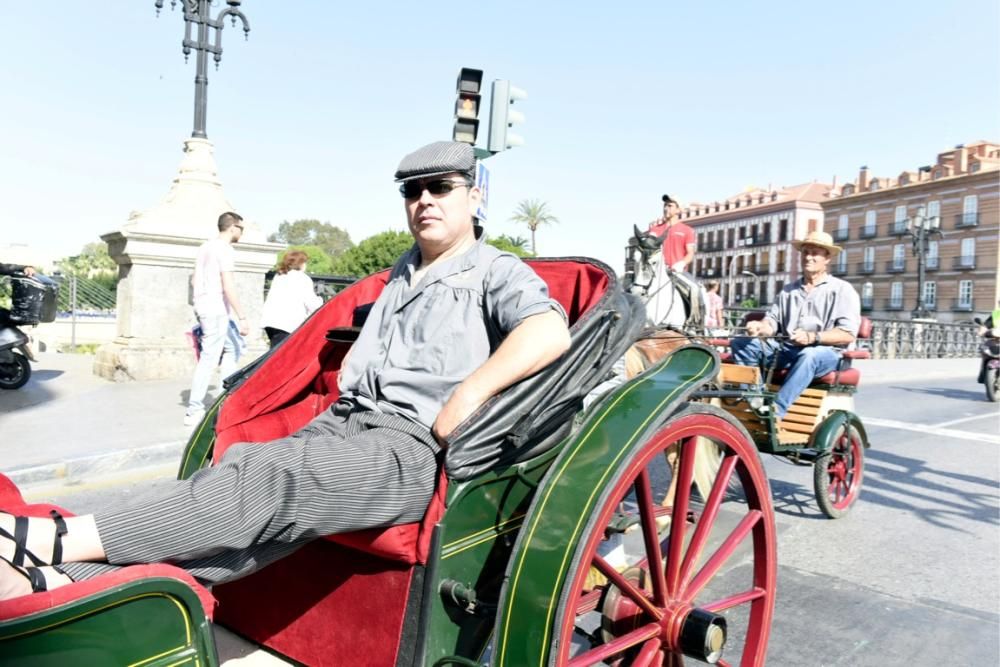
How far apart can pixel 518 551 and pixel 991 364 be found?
46.3 feet

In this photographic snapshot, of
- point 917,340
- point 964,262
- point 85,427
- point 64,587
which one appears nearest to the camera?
point 64,587

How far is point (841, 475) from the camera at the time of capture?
17.2ft

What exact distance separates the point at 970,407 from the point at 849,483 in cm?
789

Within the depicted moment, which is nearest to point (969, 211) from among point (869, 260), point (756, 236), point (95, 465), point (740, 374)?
point (869, 260)

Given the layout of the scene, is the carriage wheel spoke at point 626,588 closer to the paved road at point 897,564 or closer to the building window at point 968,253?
the paved road at point 897,564

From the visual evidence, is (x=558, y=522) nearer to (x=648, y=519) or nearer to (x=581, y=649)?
(x=648, y=519)

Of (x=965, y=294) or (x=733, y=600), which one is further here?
(x=965, y=294)

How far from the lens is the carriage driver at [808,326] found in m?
5.04

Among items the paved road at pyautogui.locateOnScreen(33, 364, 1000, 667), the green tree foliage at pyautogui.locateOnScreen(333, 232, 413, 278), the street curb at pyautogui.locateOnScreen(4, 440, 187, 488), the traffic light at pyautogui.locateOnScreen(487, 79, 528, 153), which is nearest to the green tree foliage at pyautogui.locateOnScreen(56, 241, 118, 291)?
the green tree foliage at pyautogui.locateOnScreen(333, 232, 413, 278)

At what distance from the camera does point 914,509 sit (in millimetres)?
5395

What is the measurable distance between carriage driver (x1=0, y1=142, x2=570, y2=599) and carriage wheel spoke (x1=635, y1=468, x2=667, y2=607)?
523mm

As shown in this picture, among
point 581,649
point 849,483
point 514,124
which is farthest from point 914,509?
point 514,124

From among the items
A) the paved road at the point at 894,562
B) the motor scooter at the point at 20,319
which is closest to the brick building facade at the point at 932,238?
the paved road at the point at 894,562

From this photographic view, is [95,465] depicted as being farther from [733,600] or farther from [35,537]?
[733,600]
